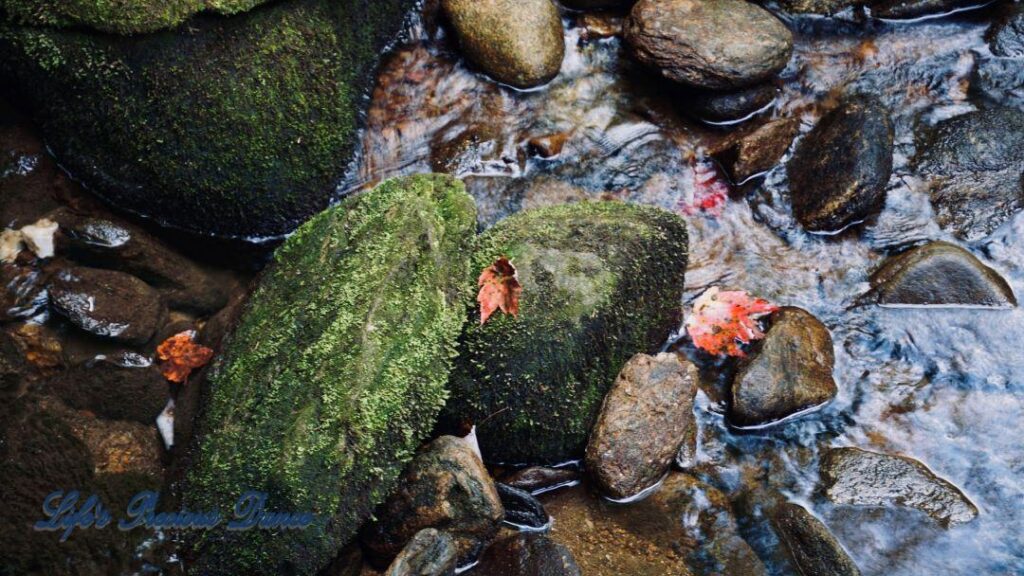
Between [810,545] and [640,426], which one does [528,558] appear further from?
[810,545]

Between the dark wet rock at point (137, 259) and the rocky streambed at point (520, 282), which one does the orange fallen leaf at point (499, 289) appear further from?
the dark wet rock at point (137, 259)

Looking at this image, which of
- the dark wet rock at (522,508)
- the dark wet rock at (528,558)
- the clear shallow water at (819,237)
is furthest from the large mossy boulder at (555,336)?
the clear shallow water at (819,237)

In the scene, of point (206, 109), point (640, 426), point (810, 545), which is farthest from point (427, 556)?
point (206, 109)

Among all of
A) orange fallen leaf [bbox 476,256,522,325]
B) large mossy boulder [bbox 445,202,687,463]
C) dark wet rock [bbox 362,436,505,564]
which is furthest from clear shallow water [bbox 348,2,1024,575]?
dark wet rock [bbox 362,436,505,564]

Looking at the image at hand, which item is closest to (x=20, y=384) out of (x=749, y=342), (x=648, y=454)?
(x=648, y=454)

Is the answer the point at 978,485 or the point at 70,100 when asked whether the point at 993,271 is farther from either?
the point at 70,100
